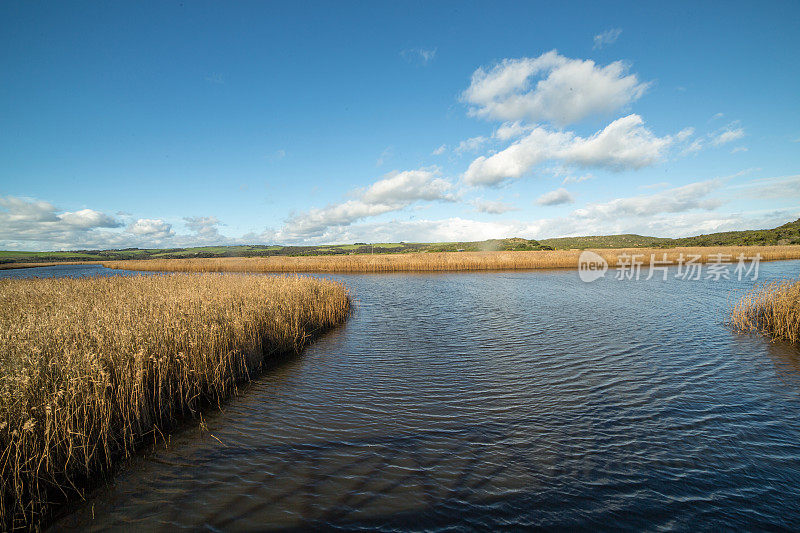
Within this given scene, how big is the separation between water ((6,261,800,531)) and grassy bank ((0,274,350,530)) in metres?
0.54

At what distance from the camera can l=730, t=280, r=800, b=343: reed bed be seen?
11367mm

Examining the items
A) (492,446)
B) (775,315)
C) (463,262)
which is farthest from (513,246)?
(492,446)

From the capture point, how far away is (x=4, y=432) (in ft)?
14.3

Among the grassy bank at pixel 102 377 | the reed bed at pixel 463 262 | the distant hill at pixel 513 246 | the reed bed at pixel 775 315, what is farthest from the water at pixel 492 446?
the distant hill at pixel 513 246

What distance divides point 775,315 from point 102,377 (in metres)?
19.2

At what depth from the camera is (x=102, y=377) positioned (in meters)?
5.51

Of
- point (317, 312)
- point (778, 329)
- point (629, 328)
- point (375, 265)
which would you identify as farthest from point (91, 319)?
point (375, 265)

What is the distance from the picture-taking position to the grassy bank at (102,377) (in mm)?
4375

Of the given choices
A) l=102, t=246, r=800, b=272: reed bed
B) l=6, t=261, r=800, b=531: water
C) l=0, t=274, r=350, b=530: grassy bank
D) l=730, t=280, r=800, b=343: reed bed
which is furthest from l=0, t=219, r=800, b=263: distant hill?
l=0, t=274, r=350, b=530: grassy bank

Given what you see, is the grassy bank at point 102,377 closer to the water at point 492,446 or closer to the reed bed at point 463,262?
the water at point 492,446

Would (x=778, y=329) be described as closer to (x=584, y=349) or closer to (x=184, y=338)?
(x=584, y=349)

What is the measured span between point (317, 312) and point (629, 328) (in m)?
12.7

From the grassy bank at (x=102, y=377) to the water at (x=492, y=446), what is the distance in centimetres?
54

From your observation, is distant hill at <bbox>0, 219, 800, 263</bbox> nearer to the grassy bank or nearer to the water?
the water
